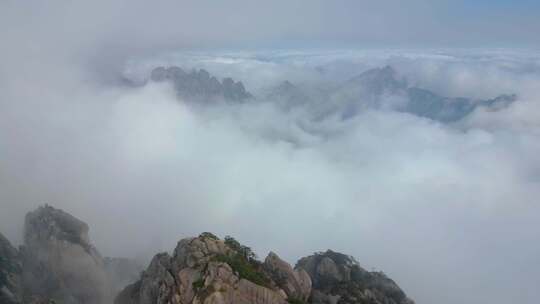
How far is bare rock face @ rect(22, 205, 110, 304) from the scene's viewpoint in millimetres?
124750

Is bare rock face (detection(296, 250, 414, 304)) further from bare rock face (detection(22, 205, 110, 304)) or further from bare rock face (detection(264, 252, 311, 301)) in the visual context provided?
bare rock face (detection(22, 205, 110, 304))

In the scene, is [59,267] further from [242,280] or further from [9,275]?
[242,280]

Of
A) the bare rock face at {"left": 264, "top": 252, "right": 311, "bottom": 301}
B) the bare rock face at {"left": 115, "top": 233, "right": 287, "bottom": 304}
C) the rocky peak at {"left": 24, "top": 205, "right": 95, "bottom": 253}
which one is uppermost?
the bare rock face at {"left": 115, "top": 233, "right": 287, "bottom": 304}

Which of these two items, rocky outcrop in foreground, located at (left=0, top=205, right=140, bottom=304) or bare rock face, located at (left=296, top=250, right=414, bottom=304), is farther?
rocky outcrop in foreground, located at (left=0, top=205, right=140, bottom=304)

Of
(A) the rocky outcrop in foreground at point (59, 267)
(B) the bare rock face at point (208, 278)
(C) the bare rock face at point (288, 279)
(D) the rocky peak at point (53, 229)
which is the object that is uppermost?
(B) the bare rock face at point (208, 278)

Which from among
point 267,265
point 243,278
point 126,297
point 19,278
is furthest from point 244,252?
point 19,278

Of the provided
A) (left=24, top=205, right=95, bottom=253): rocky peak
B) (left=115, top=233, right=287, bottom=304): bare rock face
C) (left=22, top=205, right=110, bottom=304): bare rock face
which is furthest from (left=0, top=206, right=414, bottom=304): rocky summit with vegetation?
(left=24, top=205, right=95, bottom=253): rocky peak

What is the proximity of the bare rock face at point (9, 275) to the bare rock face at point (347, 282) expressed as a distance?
69837mm

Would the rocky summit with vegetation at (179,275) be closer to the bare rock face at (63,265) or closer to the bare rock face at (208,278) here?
the bare rock face at (63,265)

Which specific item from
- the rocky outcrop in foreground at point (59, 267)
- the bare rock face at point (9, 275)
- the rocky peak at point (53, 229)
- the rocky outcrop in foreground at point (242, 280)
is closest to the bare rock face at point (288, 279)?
the rocky outcrop in foreground at point (242, 280)

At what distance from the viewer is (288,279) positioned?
3260 inches

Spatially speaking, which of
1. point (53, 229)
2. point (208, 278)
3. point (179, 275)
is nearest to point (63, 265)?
point (53, 229)

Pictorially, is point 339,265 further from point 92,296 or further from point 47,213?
point 47,213

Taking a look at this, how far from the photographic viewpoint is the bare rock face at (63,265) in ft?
409
